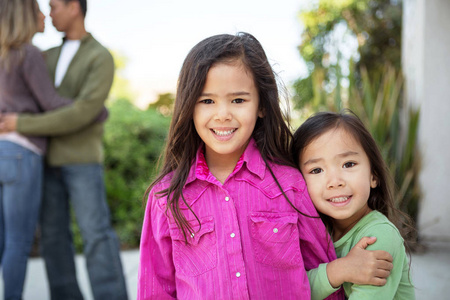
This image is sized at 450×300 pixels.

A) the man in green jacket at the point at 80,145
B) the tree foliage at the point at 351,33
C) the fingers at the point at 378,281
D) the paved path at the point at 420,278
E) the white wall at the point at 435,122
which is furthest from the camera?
the tree foliage at the point at 351,33

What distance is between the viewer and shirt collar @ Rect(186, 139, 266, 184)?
1884 mm

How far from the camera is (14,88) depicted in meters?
2.84

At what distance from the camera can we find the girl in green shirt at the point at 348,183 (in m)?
1.79

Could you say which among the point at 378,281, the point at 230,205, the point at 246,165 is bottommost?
the point at 378,281

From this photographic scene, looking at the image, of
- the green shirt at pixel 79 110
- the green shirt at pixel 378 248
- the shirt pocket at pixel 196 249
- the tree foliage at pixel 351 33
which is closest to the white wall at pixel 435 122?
the green shirt at pixel 378 248

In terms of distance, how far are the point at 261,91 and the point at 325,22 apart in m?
9.64

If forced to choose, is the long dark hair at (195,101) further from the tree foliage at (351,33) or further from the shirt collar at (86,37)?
the tree foliage at (351,33)

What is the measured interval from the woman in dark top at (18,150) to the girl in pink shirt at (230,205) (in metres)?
1.20

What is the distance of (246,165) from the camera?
6.21ft

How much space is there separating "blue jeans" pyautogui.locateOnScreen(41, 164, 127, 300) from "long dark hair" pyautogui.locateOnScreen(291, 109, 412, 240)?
144cm

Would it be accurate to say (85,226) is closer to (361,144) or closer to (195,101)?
(195,101)

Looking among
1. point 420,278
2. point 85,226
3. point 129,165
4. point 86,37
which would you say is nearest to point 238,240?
point 85,226

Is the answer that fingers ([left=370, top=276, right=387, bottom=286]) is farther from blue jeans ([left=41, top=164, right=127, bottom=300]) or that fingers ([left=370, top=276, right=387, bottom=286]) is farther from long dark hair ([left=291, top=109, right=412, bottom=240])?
blue jeans ([left=41, top=164, right=127, bottom=300])

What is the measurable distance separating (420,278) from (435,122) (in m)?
1.64
